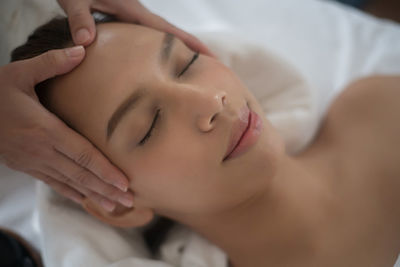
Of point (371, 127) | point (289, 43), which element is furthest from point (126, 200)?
point (289, 43)

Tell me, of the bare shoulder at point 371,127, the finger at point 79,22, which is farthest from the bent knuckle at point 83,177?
the bare shoulder at point 371,127

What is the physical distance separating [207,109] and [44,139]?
25cm

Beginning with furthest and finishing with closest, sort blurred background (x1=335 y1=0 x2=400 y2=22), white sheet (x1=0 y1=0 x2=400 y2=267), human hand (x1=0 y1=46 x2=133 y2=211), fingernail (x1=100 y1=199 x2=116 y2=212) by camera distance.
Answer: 1. blurred background (x1=335 y1=0 x2=400 y2=22)
2. white sheet (x1=0 y1=0 x2=400 y2=267)
3. fingernail (x1=100 y1=199 x2=116 y2=212)
4. human hand (x1=0 y1=46 x2=133 y2=211)

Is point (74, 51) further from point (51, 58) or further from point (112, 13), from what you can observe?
point (112, 13)

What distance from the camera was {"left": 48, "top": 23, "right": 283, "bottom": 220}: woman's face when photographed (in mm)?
598

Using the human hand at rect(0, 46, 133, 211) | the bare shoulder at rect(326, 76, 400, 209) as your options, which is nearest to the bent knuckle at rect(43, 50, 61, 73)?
the human hand at rect(0, 46, 133, 211)

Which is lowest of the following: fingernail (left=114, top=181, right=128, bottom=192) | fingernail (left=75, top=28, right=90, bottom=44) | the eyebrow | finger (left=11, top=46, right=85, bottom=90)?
fingernail (left=114, top=181, right=128, bottom=192)

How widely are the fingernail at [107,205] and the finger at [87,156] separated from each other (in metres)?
0.06

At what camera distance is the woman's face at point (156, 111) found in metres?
0.60

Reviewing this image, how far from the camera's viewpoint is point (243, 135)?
0.66 metres

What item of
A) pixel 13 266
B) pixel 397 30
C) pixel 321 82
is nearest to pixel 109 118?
pixel 13 266

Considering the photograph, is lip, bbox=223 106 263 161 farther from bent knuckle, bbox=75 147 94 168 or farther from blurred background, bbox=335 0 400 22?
blurred background, bbox=335 0 400 22

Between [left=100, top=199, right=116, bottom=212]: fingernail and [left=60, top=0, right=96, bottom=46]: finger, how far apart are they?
0.27 metres

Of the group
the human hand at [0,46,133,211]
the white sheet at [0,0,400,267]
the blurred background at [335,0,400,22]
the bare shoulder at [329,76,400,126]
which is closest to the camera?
the human hand at [0,46,133,211]
